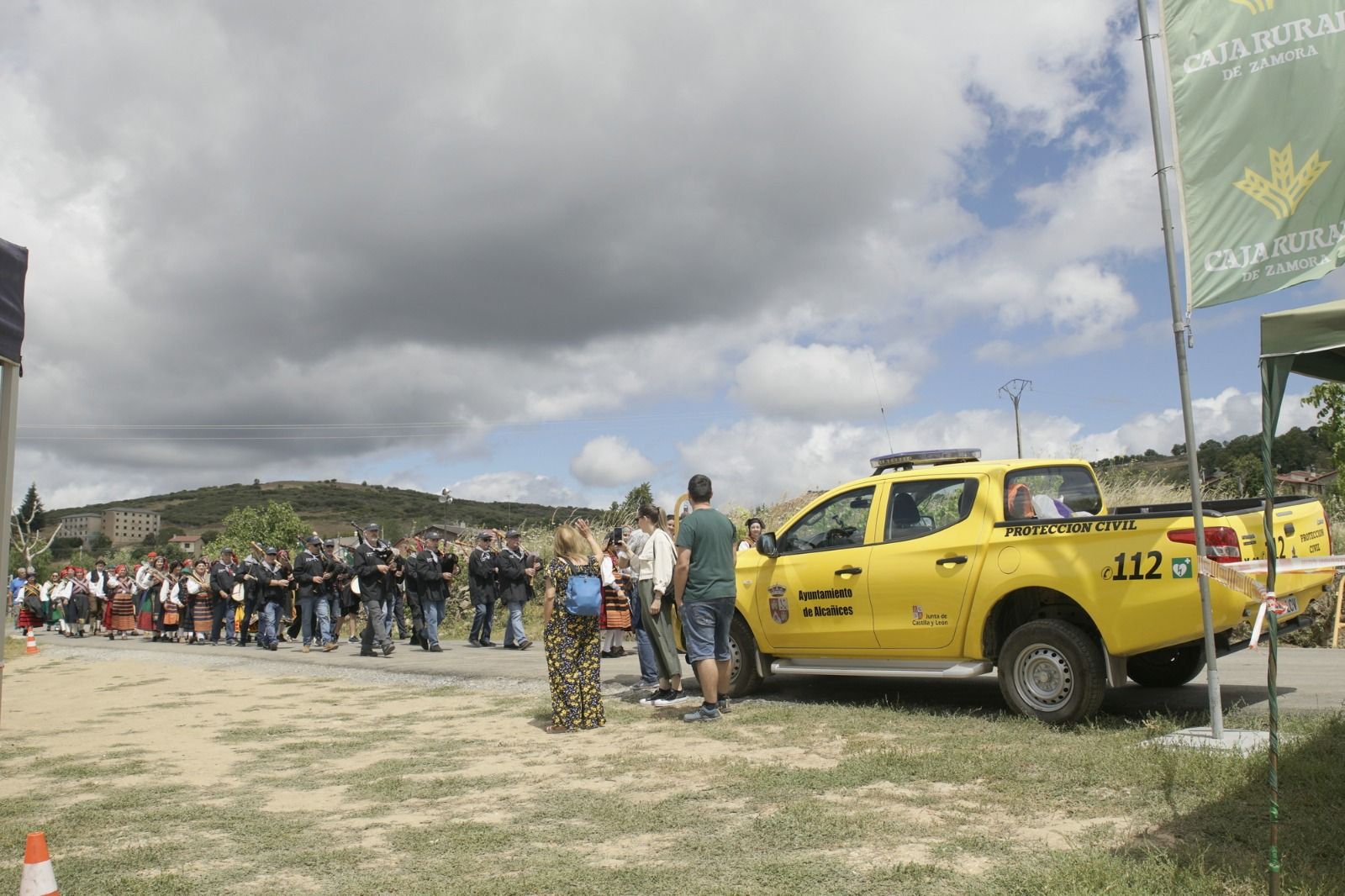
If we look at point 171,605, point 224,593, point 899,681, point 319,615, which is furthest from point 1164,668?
point 171,605

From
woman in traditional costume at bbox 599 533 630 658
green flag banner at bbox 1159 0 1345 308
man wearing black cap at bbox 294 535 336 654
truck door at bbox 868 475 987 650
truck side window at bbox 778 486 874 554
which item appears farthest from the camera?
man wearing black cap at bbox 294 535 336 654

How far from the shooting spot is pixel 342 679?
13.6 metres

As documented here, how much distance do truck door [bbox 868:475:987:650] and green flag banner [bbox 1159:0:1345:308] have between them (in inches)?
104

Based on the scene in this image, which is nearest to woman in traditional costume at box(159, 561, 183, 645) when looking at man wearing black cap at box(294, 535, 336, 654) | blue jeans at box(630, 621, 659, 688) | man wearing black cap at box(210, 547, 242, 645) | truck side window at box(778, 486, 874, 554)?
man wearing black cap at box(210, 547, 242, 645)

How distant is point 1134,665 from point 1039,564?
2.05 meters

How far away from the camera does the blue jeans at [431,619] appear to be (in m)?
17.4

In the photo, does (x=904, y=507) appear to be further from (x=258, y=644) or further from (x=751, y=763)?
(x=258, y=644)

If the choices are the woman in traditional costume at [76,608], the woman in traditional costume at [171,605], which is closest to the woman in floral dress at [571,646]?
the woman in traditional costume at [171,605]

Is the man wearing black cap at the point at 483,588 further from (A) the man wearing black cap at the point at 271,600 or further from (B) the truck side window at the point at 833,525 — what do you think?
(B) the truck side window at the point at 833,525

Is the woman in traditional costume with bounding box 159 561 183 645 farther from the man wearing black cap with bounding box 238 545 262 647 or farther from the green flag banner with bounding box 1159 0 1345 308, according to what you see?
the green flag banner with bounding box 1159 0 1345 308

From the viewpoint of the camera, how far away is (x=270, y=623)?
20.3 meters

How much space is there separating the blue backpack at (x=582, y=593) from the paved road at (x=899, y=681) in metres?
2.21

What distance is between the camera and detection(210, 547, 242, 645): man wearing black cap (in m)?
22.6

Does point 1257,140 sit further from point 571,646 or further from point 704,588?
point 571,646
